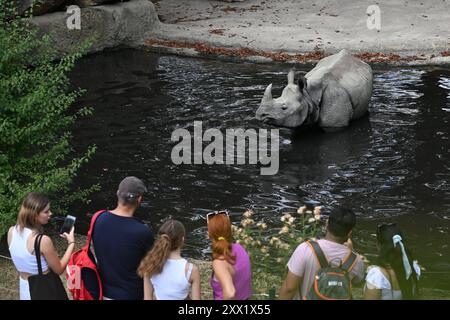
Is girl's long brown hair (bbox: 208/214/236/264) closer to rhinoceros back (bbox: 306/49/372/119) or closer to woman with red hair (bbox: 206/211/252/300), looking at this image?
woman with red hair (bbox: 206/211/252/300)

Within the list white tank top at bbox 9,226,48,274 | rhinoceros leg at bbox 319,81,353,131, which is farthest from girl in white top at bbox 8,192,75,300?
rhinoceros leg at bbox 319,81,353,131

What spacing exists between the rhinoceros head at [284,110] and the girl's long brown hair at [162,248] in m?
8.02

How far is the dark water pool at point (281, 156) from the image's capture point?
36.6 ft

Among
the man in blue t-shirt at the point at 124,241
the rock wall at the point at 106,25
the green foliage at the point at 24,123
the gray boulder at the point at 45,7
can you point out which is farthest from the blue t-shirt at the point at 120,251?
the gray boulder at the point at 45,7

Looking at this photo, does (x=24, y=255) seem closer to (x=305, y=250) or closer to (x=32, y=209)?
(x=32, y=209)

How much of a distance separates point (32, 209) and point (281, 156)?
709cm

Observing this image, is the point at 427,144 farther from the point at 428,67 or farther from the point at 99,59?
the point at 99,59

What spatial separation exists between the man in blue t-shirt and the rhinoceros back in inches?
342

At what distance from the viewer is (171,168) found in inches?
503

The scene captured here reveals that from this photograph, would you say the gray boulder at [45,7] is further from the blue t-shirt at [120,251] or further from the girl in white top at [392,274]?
the girl in white top at [392,274]

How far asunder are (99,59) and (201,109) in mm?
5226

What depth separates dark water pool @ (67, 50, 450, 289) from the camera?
439 inches

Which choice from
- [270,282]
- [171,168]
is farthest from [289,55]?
[270,282]
